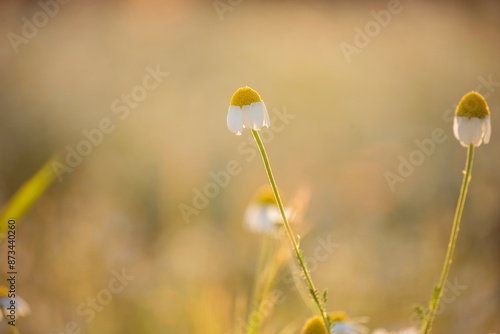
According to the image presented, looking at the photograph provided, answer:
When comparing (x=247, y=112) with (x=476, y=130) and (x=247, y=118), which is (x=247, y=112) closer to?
(x=247, y=118)

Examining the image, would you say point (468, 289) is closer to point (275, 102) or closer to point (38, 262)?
point (38, 262)

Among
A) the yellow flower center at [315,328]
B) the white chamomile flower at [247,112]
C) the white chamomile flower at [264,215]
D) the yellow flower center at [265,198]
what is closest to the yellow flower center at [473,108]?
the white chamomile flower at [247,112]

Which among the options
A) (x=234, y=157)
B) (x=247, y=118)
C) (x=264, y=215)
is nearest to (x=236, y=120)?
(x=247, y=118)

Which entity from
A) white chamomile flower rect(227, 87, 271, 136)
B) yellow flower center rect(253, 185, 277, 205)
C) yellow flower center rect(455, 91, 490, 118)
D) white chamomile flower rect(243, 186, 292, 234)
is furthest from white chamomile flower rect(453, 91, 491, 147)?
yellow flower center rect(253, 185, 277, 205)

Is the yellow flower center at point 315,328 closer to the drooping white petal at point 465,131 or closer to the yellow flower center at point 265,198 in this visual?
the drooping white petal at point 465,131

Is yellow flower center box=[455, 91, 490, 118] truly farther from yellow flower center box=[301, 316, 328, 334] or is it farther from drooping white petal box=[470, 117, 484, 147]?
yellow flower center box=[301, 316, 328, 334]

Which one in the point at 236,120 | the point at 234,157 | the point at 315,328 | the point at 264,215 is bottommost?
the point at 315,328
